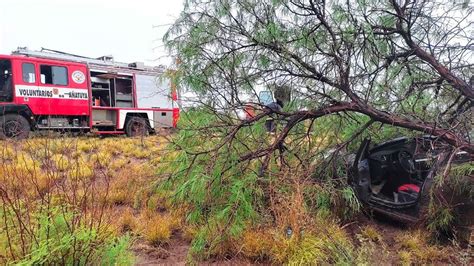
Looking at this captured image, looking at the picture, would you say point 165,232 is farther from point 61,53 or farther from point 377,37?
point 61,53

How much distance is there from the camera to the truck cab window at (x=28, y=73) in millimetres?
11148

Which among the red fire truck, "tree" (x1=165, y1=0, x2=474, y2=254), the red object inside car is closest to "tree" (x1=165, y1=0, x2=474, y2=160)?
"tree" (x1=165, y1=0, x2=474, y2=254)

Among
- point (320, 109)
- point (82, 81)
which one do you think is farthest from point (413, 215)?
point (82, 81)

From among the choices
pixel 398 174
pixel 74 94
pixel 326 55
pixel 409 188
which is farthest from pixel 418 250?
pixel 74 94

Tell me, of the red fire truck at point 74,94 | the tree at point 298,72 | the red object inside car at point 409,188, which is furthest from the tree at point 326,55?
the red fire truck at point 74,94

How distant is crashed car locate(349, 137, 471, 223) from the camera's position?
3953 mm

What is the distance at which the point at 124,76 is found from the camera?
14.0 m

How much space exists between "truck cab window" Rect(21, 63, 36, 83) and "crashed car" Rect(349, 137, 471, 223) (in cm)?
1044

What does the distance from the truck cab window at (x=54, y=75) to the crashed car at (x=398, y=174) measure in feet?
34.5

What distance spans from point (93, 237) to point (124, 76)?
12286 millimetres

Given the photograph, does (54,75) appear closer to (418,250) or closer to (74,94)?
(74,94)

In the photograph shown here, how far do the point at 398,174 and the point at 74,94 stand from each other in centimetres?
1077

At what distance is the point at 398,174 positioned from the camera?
15.8ft

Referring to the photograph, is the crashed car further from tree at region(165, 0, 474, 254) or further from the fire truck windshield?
the fire truck windshield
